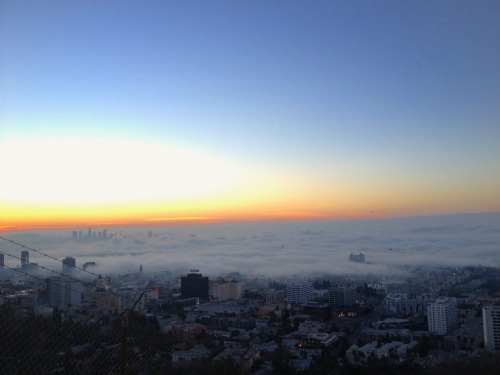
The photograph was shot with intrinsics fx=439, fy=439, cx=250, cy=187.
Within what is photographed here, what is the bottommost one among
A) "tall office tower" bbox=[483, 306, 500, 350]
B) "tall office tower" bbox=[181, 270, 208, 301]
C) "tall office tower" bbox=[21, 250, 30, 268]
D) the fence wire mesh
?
"tall office tower" bbox=[181, 270, 208, 301]

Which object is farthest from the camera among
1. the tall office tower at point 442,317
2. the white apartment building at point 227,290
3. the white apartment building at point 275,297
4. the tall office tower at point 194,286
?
the white apartment building at point 227,290

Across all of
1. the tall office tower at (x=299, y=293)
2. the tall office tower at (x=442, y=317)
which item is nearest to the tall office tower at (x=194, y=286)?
the tall office tower at (x=299, y=293)

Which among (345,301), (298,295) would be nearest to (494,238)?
(345,301)

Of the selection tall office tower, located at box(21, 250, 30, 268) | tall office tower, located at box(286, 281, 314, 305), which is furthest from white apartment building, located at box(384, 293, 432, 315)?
tall office tower, located at box(21, 250, 30, 268)

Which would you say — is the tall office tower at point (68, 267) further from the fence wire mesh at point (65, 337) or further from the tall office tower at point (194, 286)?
the tall office tower at point (194, 286)

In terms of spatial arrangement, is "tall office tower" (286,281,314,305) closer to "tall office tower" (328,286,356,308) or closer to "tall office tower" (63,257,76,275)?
"tall office tower" (328,286,356,308)

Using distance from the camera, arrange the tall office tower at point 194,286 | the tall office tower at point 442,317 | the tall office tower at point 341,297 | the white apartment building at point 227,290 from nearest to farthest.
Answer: the tall office tower at point 442,317 < the tall office tower at point 341,297 < the tall office tower at point 194,286 < the white apartment building at point 227,290
